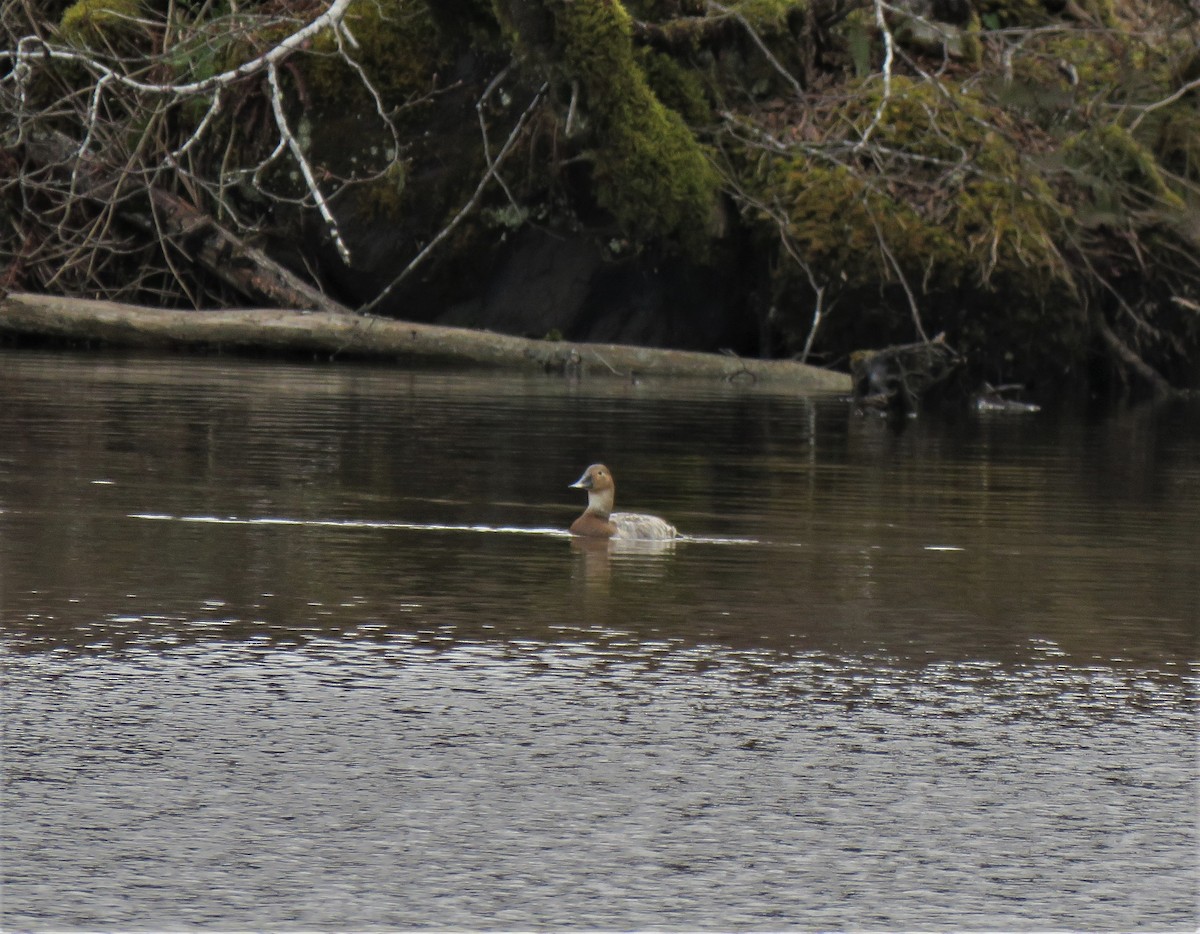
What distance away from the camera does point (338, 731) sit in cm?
562

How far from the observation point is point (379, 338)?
22016 mm

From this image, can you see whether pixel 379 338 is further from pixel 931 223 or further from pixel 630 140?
pixel 931 223

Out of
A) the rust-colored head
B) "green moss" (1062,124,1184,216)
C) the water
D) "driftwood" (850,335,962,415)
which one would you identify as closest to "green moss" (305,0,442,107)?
"driftwood" (850,335,962,415)

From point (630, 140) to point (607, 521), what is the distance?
1203 centimetres

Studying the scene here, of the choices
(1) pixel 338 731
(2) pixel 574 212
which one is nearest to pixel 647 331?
(2) pixel 574 212

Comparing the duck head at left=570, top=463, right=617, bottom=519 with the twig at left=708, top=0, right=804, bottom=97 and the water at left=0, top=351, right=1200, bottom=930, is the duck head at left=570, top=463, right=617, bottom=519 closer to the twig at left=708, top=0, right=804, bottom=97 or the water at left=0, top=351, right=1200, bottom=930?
the water at left=0, top=351, right=1200, bottom=930

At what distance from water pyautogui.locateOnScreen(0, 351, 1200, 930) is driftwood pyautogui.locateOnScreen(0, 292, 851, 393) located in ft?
30.7

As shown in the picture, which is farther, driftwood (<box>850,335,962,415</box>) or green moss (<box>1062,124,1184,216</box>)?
green moss (<box>1062,124,1184,216</box>)

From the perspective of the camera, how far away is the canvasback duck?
382 inches

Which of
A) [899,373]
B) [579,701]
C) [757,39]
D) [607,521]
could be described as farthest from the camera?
[757,39]

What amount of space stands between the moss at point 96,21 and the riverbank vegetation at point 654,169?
48 millimetres

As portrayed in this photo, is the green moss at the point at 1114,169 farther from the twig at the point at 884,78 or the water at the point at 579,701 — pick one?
the water at the point at 579,701

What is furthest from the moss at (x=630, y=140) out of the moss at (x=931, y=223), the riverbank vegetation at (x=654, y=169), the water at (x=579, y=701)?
the water at (x=579, y=701)

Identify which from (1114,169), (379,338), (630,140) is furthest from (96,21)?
(1114,169)
